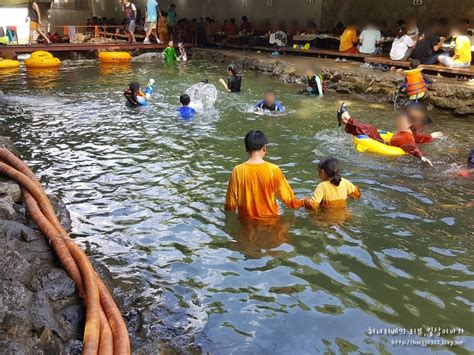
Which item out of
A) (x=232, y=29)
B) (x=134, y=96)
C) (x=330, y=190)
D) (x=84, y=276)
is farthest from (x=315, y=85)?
(x=232, y=29)

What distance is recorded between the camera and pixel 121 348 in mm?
2957

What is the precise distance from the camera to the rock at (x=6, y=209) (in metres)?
4.38

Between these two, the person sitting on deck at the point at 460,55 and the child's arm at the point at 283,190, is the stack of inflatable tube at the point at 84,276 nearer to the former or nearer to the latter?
the child's arm at the point at 283,190

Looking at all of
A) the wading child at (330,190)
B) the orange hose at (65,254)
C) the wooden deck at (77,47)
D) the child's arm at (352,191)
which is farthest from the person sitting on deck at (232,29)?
the orange hose at (65,254)

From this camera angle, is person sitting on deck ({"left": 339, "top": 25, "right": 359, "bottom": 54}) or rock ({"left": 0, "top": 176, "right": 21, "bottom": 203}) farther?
person sitting on deck ({"left": 339, "top": 25, "right": 359, "bottom": 54})

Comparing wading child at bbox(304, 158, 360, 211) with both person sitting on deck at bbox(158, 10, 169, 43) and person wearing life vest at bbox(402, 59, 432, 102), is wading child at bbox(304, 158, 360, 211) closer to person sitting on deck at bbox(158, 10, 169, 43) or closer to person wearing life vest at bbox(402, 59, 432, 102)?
person wearing life vest at bbox(402, 59, 432, 102)

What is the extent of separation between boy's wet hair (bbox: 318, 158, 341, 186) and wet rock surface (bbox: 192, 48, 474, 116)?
756 centimetres

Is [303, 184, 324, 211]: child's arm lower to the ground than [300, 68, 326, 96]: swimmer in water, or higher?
lower

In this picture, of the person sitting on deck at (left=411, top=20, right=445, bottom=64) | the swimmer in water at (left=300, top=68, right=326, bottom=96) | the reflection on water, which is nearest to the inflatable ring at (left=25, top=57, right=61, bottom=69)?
the reflection on water

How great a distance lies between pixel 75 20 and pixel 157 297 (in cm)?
3808

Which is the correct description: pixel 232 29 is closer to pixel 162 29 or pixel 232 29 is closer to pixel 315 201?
pixel 162 29

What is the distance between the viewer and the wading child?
5.10m

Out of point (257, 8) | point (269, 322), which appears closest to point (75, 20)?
point (257, 8)

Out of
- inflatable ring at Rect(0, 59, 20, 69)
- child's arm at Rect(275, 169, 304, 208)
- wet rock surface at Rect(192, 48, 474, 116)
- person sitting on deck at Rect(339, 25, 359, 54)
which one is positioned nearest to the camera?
child's arm at Rect(275, 169, 304, 208)
